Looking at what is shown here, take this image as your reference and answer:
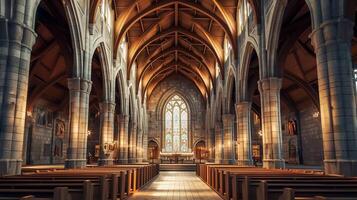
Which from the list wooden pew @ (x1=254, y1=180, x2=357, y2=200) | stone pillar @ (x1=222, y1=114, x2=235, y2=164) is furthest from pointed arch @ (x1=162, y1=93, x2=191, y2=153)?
wooden pew @ (x1=254, y1=180, x2=357, y2=200)

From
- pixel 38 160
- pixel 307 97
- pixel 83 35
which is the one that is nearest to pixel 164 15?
pixel 83 35

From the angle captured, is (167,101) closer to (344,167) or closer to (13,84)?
(13,84)

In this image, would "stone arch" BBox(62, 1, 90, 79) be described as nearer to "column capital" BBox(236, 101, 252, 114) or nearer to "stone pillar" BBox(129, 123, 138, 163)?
"column capital" BBox(236, 101, 252, 114)

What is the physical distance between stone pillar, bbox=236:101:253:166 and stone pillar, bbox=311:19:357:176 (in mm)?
12117

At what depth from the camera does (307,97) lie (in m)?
29.5

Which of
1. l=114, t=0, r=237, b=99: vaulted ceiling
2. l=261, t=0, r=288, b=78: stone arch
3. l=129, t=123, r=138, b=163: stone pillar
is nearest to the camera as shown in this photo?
l=261, t=0, r=288, b=78: stone arch

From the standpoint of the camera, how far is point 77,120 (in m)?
16.4

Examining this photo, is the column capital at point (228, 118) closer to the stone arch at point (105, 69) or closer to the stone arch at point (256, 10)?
the stone arch at point (105, 69)

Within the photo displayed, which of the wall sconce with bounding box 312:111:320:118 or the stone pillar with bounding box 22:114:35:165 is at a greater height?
the wall sconce with bounding box 312:111:320:118

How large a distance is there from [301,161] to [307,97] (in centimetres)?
632

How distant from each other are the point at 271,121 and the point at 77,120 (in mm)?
9923

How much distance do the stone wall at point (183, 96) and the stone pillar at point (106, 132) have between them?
78.0ft

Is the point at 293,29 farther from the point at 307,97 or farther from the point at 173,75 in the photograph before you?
the point at 173,75

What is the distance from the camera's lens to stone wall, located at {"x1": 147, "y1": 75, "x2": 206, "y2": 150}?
4612 cm
